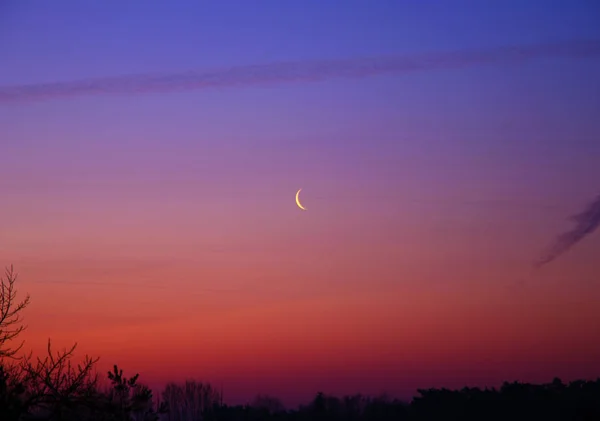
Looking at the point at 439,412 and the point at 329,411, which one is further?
the point at 439,412

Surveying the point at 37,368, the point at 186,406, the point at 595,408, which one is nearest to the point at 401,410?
the point at 595,408

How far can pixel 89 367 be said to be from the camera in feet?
69.8

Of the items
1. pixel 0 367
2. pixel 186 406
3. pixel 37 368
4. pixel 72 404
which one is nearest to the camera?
pixel 72 404

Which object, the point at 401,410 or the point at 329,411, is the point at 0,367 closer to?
the point at 329,411

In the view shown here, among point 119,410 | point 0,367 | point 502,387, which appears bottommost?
point 119,410


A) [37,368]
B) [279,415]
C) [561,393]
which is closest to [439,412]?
[561,393]

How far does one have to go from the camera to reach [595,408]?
83.6 m

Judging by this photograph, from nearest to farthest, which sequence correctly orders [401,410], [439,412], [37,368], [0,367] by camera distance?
[0,367] → [37,368] → [401,410] → [439,412]

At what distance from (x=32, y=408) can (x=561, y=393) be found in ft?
271

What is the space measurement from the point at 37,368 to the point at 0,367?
18.1ft

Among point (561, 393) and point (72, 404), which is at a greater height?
point (561, 393)

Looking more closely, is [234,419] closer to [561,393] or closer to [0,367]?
[561,393]

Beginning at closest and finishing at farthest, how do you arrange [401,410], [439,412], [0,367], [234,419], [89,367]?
[0,367]
[89,367]
[234,419]
[401,410]
[439,412]

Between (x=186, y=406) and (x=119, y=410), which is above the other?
(x=186, y=406)
